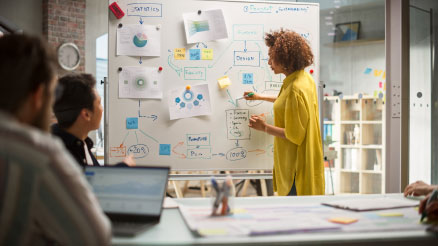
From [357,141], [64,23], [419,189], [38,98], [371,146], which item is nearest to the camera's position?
[38,98]

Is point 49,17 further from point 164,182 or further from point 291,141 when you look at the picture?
point 164,182

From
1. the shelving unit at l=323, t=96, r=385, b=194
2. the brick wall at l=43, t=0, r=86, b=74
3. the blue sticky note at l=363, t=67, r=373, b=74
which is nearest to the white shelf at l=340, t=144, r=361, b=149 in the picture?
the shelving unit at l=323, t=96, r=385, b=194

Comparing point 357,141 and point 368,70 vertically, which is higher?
point 368,70

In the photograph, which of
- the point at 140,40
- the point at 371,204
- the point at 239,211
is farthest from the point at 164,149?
the point at 371,204

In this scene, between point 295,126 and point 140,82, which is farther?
point 140,82

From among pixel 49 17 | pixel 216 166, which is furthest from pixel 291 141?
pixel 49 17

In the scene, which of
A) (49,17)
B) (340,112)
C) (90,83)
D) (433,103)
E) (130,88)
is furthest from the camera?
(49,17)

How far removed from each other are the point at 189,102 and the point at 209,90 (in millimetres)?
158

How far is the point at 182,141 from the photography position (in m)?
2.87

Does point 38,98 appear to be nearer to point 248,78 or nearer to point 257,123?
point 257,123

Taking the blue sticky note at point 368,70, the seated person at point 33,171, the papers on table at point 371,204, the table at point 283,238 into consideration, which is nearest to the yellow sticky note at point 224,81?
the papers on table at point 371,204

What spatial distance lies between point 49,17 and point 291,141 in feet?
16.5

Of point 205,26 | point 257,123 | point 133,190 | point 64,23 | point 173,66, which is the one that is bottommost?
point 133,190

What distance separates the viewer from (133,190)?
4.36 ft
